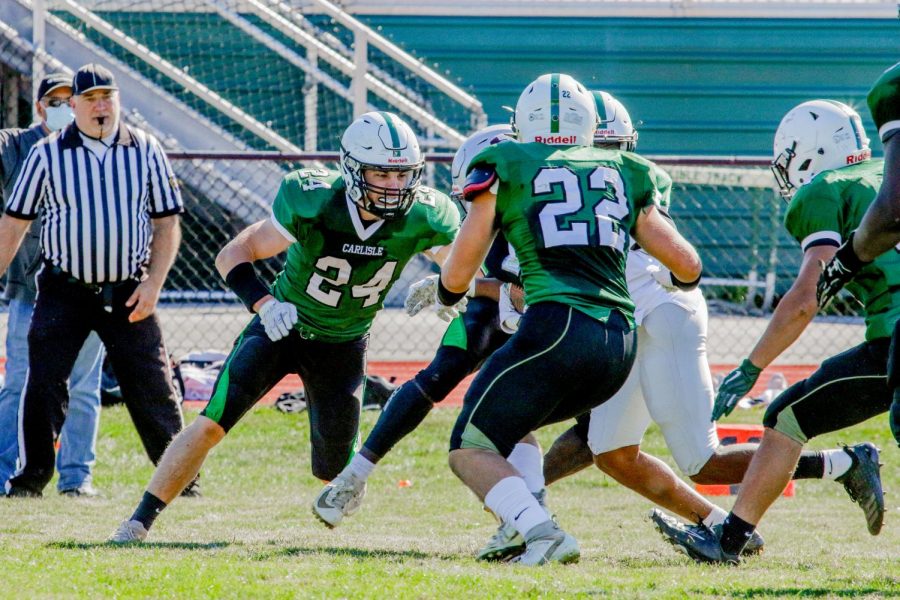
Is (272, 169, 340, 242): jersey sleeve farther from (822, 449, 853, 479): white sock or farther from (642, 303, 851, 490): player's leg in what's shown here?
(822, 449, 853, 479): white sock

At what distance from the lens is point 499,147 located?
4219mm

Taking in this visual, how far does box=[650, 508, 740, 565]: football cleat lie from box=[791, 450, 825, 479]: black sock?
0.57 metres

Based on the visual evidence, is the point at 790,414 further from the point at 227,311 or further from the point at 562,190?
the point at 227,311

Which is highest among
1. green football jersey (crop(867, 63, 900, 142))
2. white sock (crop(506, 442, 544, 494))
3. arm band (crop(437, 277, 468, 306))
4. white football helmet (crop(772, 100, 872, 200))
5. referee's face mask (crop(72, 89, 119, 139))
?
green football jersey (crop(867, 63, 900, 142))

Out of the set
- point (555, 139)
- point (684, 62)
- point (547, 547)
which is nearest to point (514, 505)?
point (547, 547)

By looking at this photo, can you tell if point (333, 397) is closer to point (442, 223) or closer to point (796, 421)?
point (442, 223)

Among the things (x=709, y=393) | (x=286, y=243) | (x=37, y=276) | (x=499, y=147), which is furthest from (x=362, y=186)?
(x=37, y=276)

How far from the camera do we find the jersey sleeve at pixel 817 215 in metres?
4.38

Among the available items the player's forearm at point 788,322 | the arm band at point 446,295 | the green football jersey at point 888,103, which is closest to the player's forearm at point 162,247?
the arm band at point 446,295

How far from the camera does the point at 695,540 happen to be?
4.73 meters

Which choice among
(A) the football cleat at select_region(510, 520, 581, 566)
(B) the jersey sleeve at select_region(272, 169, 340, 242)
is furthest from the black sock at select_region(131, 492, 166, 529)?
(A) the football cleat at select_region(510, 520, 581, 566)

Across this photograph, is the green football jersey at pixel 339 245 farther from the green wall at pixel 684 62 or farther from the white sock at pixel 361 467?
the green wall at pixel 684 62

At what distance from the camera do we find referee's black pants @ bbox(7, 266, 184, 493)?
609cm

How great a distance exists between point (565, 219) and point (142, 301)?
2.66 metres
